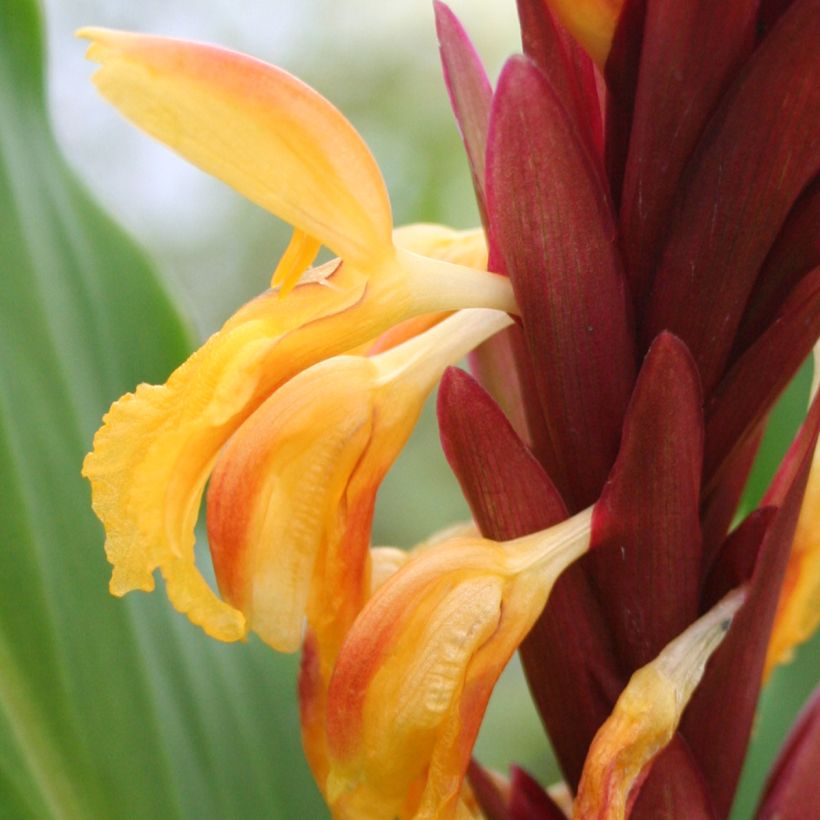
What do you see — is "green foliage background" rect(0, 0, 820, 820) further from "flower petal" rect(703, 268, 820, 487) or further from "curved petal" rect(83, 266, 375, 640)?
"flower petal" rect(703, 268, 820, 487)

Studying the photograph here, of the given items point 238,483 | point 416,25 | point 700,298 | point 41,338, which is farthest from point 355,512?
point 416,25

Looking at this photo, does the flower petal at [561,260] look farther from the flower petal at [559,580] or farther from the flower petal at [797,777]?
the flower petal at [797,777]

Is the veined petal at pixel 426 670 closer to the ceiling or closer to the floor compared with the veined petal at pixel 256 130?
closer to the floor

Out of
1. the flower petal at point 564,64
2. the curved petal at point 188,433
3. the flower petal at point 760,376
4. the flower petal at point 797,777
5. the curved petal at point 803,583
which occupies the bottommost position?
the flower petal at point 797,777

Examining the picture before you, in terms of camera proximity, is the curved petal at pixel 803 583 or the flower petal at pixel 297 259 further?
the curved petal at pixel 803 583

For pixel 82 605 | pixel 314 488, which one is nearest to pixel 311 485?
pixel 314 488

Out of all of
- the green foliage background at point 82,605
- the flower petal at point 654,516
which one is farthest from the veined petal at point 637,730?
the green foliage background at point 82,605

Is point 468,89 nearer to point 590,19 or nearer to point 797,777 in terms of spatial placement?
point 590,19

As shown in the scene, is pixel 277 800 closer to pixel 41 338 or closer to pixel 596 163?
pixel 41 338

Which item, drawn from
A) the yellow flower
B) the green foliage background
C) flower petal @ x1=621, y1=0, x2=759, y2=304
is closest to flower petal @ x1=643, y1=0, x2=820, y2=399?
flower petal @ x1=621, y1=0, x2=759, y2=304
